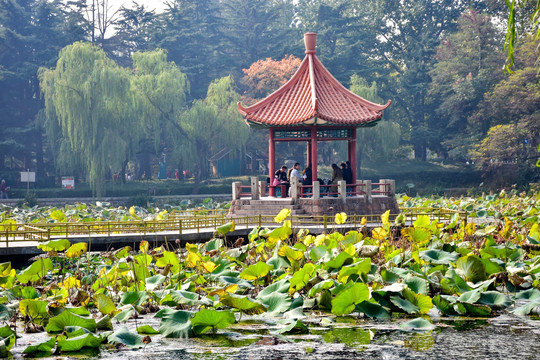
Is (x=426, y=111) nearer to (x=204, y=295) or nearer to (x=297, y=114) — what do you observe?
(x=297, y=114)

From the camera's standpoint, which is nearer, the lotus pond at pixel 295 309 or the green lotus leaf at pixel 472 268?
the lotus pond at pixel 295 309

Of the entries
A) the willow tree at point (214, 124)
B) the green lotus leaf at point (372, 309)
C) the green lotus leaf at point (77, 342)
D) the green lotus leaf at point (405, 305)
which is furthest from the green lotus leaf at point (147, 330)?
the willow tree at point (214, 124)

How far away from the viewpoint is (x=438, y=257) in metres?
7.42

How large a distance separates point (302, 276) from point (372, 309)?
0.68m

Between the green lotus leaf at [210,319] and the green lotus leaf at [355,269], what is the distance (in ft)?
4.92

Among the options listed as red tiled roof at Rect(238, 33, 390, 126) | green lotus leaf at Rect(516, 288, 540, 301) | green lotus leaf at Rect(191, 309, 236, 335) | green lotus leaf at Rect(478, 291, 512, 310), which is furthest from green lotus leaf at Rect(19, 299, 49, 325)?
red tiled roof at Rect(238, 33, 390, 126)

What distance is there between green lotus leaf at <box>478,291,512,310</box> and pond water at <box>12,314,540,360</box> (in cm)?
16

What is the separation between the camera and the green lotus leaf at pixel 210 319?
556cm

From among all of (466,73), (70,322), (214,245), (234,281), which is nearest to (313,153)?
(214,245)

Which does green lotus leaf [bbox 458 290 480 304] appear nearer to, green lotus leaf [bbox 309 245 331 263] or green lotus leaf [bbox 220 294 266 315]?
green lotus leaf [bbox 309 245 331 263]

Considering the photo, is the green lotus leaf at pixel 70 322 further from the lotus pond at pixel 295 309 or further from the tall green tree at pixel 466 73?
the tall green tree at pixel 466 73

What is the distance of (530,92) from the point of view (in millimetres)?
29266

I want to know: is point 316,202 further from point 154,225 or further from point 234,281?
point 234,281

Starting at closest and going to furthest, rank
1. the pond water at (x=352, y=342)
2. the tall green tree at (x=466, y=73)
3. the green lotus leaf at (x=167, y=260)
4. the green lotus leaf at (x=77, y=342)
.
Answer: the green lotus leaf at (x=77, y=342) < the pond water at (x=352, y=342) < the green lotus leaf at (x=167, y=260) < the tall green tree at (x=466, y=73)
